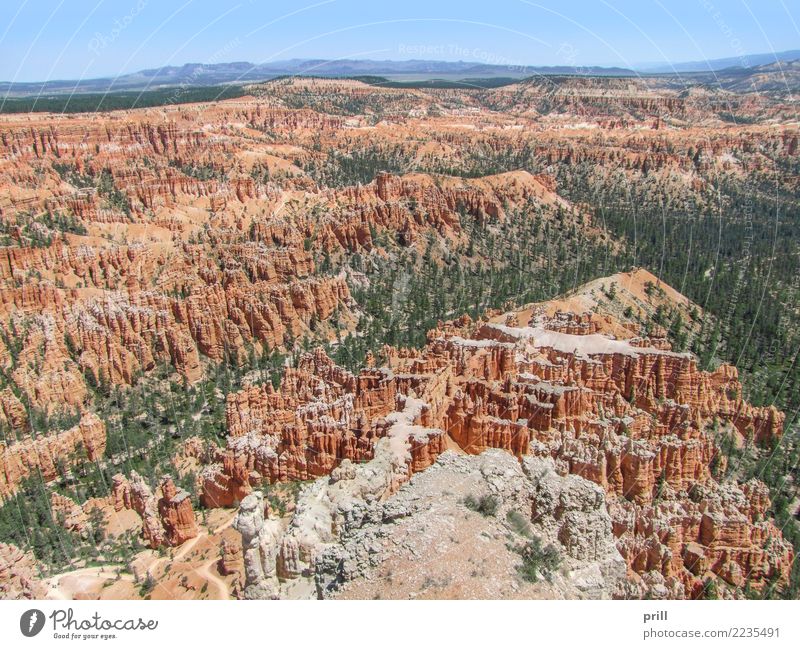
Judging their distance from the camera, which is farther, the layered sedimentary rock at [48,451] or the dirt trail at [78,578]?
the layered sedimentary rock at [48,451]

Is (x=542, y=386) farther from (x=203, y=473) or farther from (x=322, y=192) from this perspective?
(x=322, y=192)

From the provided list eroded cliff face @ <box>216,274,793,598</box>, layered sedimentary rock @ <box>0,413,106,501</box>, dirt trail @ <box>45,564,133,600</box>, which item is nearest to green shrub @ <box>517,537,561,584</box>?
eroded cliff face @ <box>216,274,793,598</box>

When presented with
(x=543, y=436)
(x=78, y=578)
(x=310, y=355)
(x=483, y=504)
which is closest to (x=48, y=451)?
(x=78, y=578)

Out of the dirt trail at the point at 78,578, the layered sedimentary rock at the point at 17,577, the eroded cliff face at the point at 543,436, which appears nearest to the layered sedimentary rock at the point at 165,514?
the dirt trail at the point at 78,578

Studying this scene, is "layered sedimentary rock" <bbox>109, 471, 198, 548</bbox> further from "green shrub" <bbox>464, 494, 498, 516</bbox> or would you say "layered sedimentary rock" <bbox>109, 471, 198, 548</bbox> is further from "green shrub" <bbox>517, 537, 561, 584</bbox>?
"green shrub" <bbox>517, 537, 561, 584</bbox>

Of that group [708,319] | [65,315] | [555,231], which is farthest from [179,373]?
[555,231]

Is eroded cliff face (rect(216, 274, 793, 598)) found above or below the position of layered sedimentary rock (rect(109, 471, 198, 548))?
above

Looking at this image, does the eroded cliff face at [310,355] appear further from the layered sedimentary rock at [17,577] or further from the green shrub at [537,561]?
the layered sedimentary rock at [17,577]
